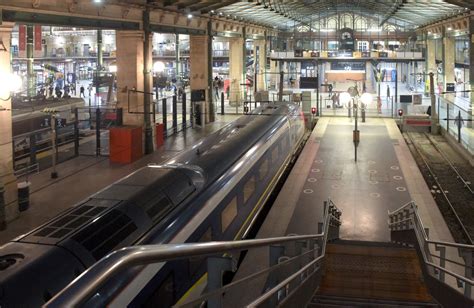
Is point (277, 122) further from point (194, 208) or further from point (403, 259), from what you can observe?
point (194, 208)

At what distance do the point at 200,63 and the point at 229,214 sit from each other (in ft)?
70.6

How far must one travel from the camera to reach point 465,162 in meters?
21.4

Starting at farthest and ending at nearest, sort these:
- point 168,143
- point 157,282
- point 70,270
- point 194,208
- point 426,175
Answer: point 168,143
point 426,175
point 194,208
point 157,282
point 70,270

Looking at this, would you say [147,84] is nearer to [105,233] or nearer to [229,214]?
[229,214]

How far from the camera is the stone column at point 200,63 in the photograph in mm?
30359

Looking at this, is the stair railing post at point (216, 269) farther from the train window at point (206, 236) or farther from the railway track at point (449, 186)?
the railway track at point (449, 186)

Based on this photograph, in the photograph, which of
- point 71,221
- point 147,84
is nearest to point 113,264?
point 71,221

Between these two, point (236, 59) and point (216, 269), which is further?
point (236, 59)

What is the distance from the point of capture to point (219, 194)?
9336mm

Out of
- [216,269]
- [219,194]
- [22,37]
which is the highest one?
[22,37]

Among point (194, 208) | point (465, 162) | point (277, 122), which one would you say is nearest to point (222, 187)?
point (194, 208)

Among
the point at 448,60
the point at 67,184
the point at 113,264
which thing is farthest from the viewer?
the point at 448,60

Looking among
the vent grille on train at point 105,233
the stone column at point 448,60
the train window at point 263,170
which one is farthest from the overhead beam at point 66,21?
the stone column at point 448,60

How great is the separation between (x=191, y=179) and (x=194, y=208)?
1.03 m
